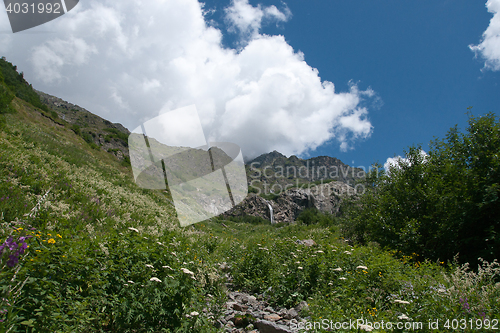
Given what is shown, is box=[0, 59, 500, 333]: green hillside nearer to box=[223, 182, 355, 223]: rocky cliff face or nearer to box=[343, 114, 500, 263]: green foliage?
box=[343, 114, 500, 263]: green foliage

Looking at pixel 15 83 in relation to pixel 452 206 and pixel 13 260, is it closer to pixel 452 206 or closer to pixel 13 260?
pixel 13 260

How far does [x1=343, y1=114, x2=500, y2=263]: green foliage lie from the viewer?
9477 millimetres

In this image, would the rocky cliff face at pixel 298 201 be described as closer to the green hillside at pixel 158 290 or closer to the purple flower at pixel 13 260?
the green hillside at pixel 158 290

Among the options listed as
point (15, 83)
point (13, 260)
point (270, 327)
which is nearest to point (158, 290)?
point (13, 260)

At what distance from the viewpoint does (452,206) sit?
34.1ft

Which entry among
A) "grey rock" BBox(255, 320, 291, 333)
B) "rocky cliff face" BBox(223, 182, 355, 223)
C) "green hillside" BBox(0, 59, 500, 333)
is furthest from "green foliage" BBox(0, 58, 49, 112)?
"rocky cliff face" BBox(223, 182, 355, 223)

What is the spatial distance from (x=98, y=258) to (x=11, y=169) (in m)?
8.48

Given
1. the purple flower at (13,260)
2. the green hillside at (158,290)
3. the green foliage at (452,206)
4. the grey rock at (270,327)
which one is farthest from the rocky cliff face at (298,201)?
the purple flower at (13,260)

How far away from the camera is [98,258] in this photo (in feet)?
11.5

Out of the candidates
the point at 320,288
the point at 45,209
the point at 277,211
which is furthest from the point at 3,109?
the point at 277,211

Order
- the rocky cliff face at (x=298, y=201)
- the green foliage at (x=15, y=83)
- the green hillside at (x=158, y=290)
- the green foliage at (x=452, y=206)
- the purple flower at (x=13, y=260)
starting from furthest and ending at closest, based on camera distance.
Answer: the rocky cliff face at (x=298, y=201) → the green foliage at (x=15, y=83) → the green foliage at (x=452, y=206) → the green hillside at (x=158, y=290) → the purple flower at (x=13, y=260)

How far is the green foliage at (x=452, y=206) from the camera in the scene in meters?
9.48

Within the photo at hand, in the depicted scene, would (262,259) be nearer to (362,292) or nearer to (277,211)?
(362,292)

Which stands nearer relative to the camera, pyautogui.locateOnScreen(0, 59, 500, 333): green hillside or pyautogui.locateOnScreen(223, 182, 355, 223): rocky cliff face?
pyautogui.locateOnScreen(0, 59, 500, 333): green hillside
